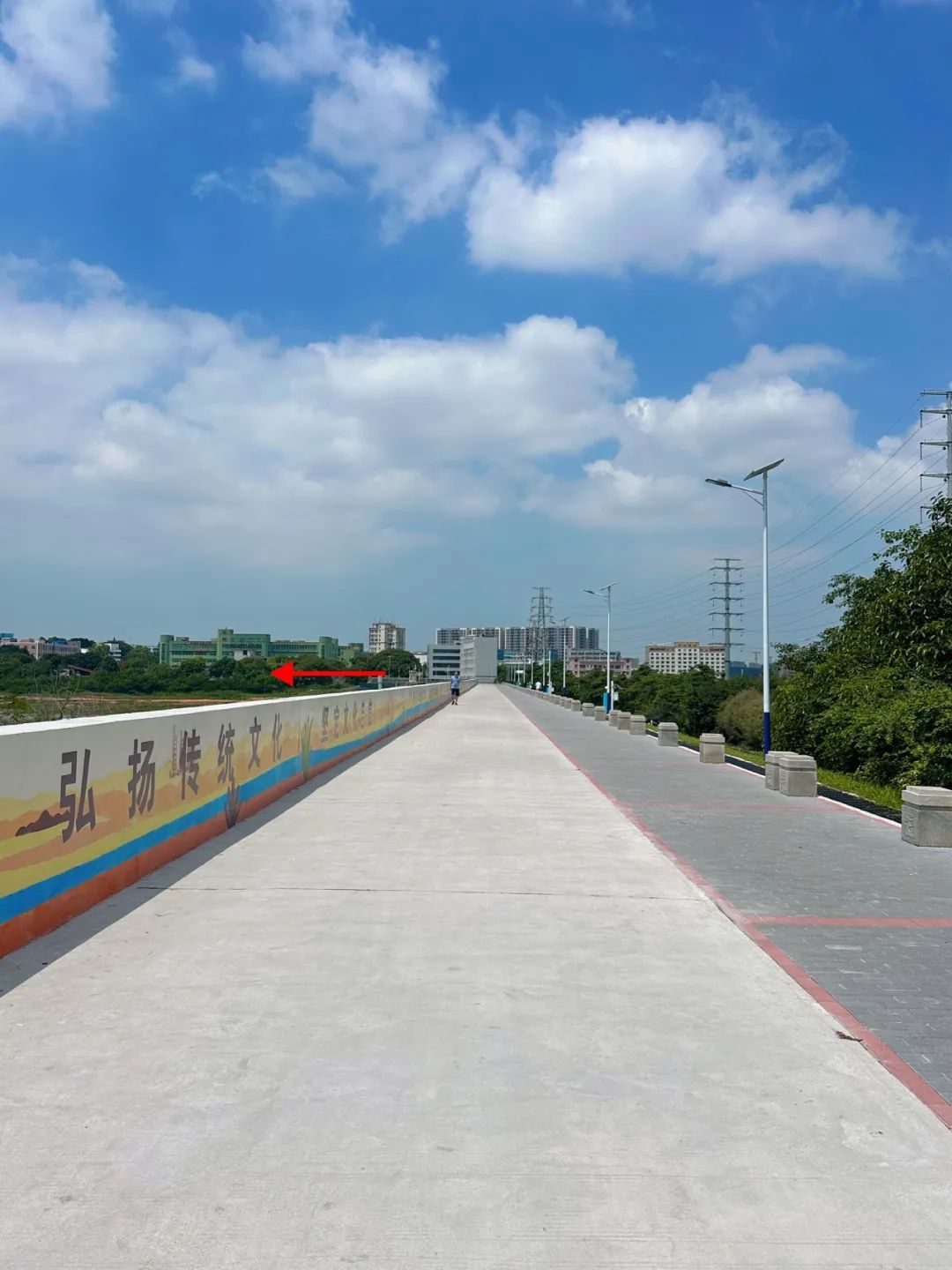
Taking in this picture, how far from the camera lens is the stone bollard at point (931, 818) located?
432 inches

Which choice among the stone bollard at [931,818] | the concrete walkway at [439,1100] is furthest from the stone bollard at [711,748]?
the concrete walkway at [439,1100]

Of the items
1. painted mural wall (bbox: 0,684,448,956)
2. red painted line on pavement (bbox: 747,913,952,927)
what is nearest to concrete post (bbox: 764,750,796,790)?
painted mural wall (bbox: 0,684,448,956)

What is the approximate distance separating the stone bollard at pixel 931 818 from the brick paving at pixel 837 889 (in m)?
0.16

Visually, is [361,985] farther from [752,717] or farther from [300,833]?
[752,717]

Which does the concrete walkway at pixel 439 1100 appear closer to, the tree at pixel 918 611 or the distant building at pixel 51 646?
the tree at pixel 918 611

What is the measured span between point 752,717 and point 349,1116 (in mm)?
42144

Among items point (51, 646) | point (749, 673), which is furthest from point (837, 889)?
point (51, 646)

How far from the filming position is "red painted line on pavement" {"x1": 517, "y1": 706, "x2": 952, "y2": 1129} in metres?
4.38

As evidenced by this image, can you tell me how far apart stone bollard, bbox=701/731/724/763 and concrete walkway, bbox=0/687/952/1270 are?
1455 centimetres

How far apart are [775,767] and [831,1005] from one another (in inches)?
442

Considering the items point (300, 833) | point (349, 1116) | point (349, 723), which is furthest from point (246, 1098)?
point (349, 723)

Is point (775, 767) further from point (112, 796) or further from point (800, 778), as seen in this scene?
point (112, 796)

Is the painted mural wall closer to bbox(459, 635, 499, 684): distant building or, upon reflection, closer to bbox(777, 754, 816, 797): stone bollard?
bbox(777, 754, 816, 797): stone bollard

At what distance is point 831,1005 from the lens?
5566 millimetres
